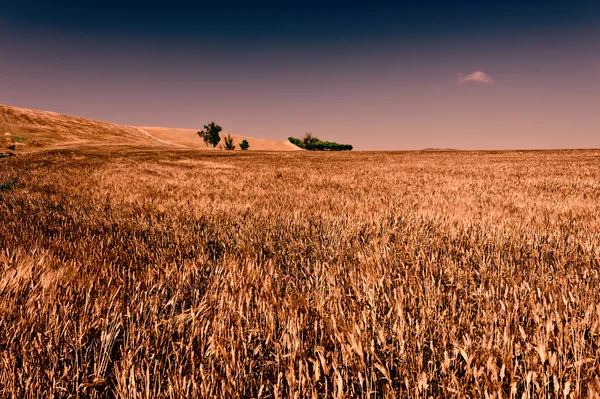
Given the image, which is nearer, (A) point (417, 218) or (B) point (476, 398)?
(B) point (476, 398)

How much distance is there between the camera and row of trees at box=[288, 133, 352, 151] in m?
134

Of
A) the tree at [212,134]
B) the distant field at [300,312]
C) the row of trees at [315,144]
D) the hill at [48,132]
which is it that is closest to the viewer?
the distant field at [300,312]

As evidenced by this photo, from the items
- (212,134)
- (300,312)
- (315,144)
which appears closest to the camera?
(300,312)

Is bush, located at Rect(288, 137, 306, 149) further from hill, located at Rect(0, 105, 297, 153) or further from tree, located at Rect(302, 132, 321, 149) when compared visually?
hill, located at Rect(0, 105, 297, 153)

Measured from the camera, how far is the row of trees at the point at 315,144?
134 m

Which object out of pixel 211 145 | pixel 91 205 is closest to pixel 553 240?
Result: pixel 91 205

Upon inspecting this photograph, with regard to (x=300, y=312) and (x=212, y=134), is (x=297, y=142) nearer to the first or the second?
(x=212, y=134)

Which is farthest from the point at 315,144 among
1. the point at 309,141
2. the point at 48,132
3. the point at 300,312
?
the point at 300,312

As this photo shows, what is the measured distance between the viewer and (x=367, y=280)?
1929 millimetres

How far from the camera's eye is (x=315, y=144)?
138 meters

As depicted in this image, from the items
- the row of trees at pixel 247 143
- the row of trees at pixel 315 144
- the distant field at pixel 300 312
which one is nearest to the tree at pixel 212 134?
the row of trees at pixel 247 143

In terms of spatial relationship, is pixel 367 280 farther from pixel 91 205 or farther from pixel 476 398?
pixel 91 205

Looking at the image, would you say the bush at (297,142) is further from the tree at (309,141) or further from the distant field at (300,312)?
the distant field at (300,312)

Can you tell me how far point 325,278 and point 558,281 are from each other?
1555 millimetres
